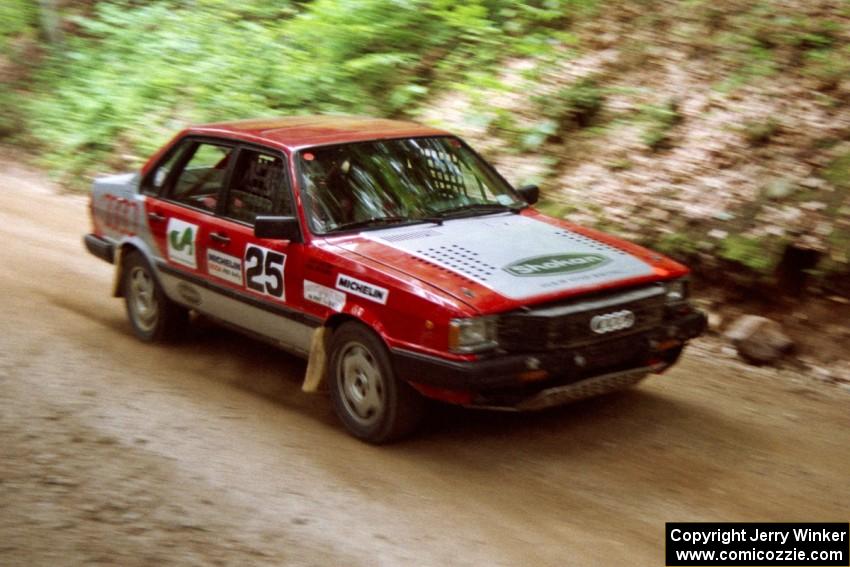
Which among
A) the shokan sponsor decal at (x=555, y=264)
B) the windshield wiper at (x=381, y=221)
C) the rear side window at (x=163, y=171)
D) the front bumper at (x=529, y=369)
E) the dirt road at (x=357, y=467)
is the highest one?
the rear side window at (x=163, y=171)

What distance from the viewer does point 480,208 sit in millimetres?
6453

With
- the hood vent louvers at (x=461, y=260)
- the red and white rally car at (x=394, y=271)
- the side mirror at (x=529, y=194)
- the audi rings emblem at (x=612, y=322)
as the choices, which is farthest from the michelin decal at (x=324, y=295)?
the side mirror at (x=529, y=194)

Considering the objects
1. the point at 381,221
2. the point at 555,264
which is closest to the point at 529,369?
the point at 555,264

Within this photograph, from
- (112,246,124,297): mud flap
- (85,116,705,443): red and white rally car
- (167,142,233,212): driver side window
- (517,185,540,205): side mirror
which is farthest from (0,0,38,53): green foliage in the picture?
(517,185,540,205): side mirror

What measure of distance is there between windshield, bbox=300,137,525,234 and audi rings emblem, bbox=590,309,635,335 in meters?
1.27

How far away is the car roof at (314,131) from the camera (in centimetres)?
642

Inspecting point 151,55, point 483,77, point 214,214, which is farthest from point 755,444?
point 151,55

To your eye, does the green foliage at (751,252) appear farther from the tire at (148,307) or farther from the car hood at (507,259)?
the tire at (148,307)

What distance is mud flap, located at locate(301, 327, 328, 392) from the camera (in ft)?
19.2

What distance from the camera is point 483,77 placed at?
37.0 ft

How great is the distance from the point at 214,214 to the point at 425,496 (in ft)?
8.54

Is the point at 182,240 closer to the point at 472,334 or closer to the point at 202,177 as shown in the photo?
the point at 202,177

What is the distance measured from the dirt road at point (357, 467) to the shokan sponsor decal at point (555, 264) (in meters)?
0.93

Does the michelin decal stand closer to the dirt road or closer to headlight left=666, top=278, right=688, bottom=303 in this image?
the dirt road
